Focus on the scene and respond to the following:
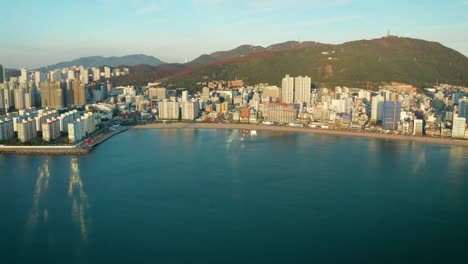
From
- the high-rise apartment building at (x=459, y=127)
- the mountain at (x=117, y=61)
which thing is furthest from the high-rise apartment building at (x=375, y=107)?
the mountain at (x=117, y=61)

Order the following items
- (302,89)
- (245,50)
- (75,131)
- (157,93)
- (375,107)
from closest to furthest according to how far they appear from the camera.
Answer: (75,131)
(375,107)
(302,89)
(157,93)
(245,50)

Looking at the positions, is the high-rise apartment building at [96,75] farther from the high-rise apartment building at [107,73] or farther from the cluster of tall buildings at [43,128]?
the cluster of tall buildings at [43,128]

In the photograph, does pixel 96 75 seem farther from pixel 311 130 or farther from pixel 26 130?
pixel 311 130

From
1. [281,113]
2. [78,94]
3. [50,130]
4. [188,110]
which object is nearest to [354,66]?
[281,113]

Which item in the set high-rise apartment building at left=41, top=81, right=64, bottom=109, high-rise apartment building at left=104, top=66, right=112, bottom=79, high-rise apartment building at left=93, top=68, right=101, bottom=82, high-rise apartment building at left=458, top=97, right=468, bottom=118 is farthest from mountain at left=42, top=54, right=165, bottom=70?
high-rise apartment building at left=458, top=97, right=468, bottom=118

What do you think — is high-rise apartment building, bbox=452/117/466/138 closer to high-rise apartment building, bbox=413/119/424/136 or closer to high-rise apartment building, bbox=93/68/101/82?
high-rise apartment building, bbox=413/119/424/136

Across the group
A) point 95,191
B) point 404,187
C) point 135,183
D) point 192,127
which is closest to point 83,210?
point 95,191
